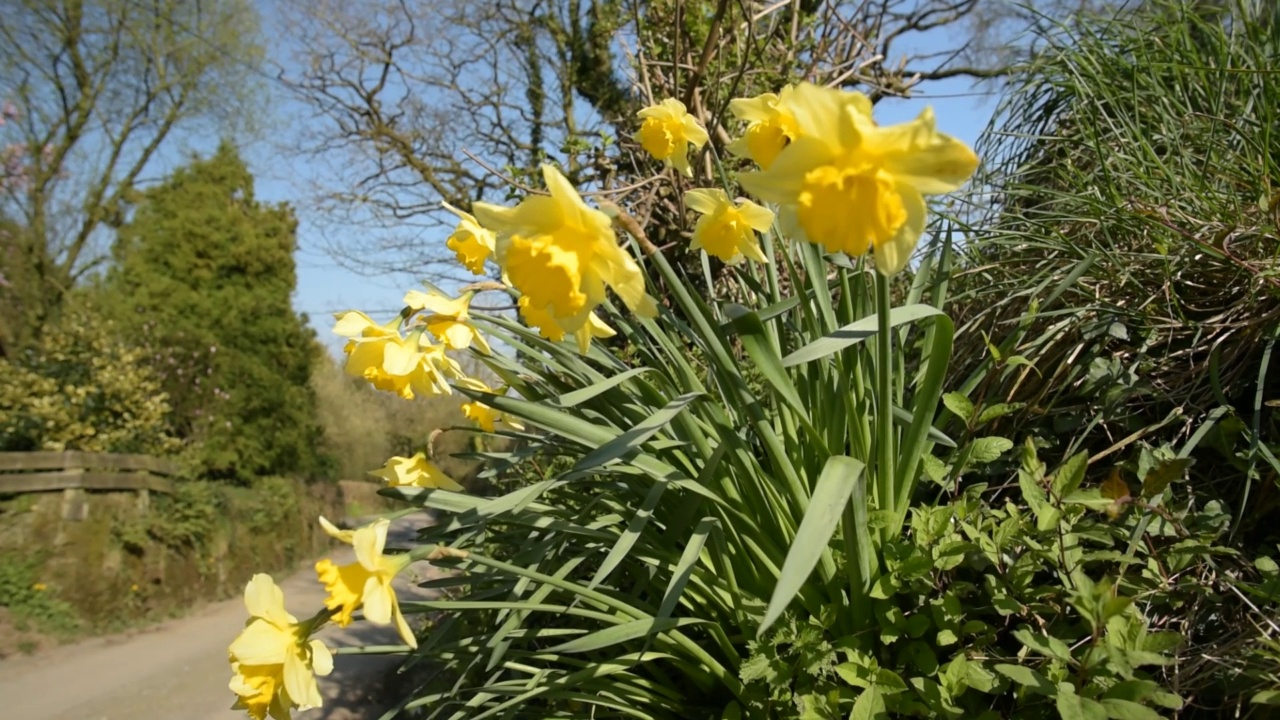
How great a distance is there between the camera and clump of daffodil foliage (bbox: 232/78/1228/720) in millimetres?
740

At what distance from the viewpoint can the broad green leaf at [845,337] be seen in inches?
34.8

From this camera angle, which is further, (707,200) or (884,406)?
(707,200)

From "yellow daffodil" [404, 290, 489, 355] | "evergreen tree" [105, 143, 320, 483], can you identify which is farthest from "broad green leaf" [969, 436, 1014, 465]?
"evergreen tree" [105, 143, 320, 483]

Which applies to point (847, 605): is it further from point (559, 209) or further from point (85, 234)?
point (85, 234)

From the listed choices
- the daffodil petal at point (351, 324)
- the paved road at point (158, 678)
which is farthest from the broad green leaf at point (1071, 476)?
the paved road at point (158, 678)

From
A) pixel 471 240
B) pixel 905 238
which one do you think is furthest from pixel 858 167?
pixel 471 240

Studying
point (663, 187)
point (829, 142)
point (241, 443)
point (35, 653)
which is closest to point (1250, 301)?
point (829, 142)

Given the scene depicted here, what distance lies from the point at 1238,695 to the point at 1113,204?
2.97 feet

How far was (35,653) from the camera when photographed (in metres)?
5.14

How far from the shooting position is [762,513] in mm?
1109

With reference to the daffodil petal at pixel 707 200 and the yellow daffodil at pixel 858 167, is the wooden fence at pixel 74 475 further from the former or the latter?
the yellow daffodil at pixel 858 167

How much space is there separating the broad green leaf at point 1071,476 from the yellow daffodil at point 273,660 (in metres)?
0.91

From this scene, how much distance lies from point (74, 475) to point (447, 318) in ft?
21.5

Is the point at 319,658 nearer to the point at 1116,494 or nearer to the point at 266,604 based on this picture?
the point at 266,604
